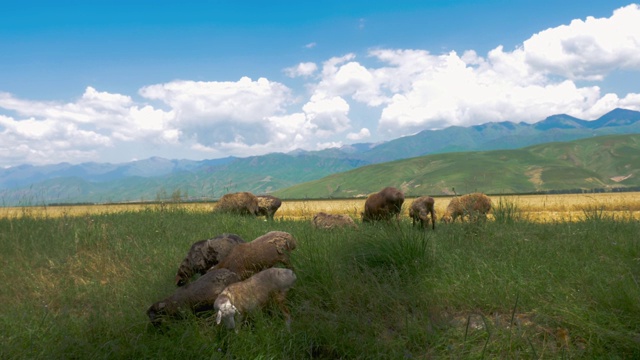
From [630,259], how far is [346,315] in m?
5.29

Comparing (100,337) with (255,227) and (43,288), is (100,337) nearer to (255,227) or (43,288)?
(43,288)

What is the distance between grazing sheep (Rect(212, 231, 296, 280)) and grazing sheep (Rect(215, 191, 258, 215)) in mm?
12837

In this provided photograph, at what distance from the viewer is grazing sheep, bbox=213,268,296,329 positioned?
511 cm

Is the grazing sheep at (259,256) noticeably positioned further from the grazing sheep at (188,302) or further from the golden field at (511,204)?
the golden field at (511,204)

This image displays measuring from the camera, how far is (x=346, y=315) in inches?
209

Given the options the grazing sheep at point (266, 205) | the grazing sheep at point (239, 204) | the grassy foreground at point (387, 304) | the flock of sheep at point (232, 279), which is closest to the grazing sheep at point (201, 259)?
the flock of sheep at point (232, 279)

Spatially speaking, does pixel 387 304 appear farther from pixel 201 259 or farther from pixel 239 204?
pixel 239 204

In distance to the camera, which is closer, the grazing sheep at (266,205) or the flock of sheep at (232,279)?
the flock of sheep at (232,279)

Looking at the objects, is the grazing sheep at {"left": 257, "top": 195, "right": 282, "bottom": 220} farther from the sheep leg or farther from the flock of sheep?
the sheep leg

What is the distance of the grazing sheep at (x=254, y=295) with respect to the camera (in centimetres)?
511

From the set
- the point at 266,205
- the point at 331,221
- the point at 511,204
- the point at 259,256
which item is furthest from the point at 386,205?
the point at 266,205

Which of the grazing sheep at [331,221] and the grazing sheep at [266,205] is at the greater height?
the grazing sheep at [266,205]

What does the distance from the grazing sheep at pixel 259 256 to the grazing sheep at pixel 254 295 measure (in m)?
0.92

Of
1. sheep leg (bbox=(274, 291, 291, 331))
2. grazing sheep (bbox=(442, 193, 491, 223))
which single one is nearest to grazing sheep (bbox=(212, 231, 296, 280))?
sheep leg (bbox=(274, 291, 291, 331))
